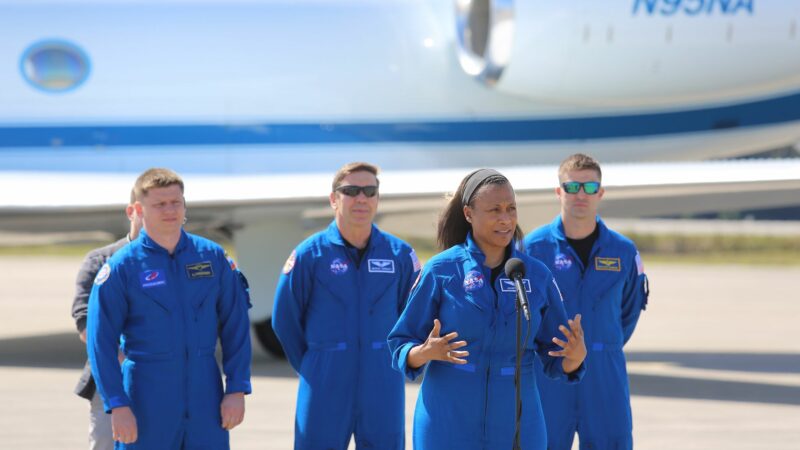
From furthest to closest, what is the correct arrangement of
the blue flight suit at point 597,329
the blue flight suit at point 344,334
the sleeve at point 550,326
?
1. the blue flight suit at point 597,329
2. the blue flight suit at point 344,334
3. the sleeve at point 550,326

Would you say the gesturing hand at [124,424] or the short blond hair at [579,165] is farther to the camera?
the short blond hair at [579,165]

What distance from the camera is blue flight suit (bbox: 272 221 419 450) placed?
5.80 meters

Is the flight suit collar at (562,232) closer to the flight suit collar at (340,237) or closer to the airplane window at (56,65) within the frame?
the flight suit collar at (340,237)

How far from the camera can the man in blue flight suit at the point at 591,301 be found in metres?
5.96

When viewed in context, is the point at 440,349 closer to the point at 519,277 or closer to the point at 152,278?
the point at 519,277

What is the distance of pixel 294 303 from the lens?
19.7 ft

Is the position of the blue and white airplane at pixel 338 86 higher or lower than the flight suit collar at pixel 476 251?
higher

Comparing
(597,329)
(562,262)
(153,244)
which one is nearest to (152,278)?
(153,244)

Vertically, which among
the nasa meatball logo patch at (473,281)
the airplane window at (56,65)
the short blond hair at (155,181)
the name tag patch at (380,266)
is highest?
the airplane window at (56,65)

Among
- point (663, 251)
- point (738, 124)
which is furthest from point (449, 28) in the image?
point (663, 251)

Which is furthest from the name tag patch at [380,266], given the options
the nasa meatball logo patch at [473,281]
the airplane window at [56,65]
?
the airplane window at [56,65]

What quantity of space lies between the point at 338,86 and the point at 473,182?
7.75 metres

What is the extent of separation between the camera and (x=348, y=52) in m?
12.3

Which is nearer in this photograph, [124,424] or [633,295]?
[124,424]
